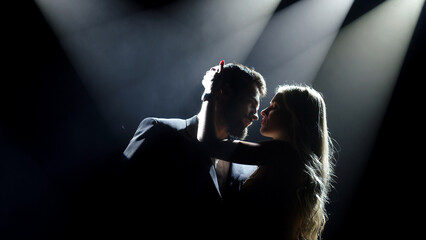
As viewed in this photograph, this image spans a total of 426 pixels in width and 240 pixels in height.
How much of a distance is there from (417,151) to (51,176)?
3.10 metres

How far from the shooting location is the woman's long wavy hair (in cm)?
133

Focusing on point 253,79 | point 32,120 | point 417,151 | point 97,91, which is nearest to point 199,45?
point 253,79

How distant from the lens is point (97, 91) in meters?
1.73

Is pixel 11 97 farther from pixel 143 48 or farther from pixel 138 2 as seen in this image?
pixel 138 2

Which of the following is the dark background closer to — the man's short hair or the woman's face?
the man's short hair

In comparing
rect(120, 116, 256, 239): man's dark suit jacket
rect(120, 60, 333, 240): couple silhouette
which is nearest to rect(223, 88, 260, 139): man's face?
rect(120, 60, 333, 240): couple silhouette

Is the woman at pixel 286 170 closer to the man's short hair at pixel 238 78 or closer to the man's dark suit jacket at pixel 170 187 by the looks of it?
the man's dark suit jacket at pixel 170 187

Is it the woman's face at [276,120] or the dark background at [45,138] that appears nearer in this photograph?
the dark background at [45,138]

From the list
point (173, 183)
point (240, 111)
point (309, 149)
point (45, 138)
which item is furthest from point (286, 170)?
point (45, 138)

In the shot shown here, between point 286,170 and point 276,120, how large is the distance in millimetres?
376

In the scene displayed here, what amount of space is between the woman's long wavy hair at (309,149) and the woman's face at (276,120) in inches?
1.3

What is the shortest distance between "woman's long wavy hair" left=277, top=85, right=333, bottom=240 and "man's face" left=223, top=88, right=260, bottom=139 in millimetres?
200

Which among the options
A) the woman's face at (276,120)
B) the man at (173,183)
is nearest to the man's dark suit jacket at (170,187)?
the man at (173,183)

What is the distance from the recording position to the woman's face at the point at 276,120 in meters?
1.52
